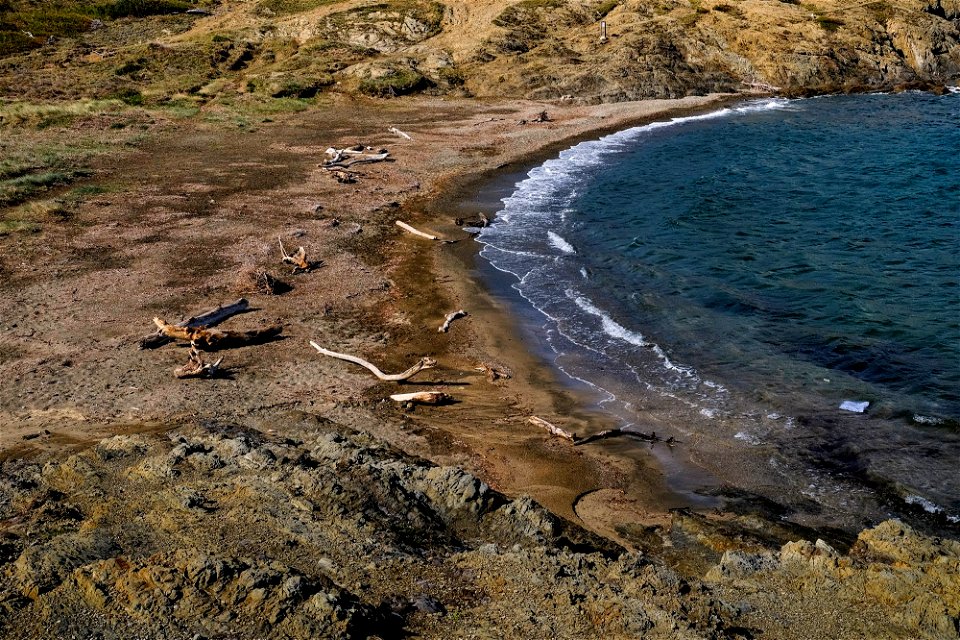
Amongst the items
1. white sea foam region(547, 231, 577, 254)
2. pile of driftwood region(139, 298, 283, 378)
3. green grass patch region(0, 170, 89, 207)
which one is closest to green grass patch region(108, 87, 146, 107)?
green grass patch region(0, 170, 89, 207)

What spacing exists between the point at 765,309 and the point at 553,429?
389 inches

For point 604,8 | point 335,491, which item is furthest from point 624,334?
point 604,8

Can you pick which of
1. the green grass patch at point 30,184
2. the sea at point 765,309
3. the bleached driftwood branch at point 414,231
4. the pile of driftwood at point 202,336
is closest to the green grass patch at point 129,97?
the green grass patch at point 30,184

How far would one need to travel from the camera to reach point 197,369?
16.4 meters

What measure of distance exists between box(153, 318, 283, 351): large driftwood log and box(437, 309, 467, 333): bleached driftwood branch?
467cm

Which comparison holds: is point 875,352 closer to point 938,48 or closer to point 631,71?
point 631,71

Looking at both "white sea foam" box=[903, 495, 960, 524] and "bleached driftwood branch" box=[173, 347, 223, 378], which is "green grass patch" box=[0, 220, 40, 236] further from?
"white sea foam" box=[903, 495, 960, 524]

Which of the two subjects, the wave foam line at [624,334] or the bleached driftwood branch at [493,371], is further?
the wave foam line at [624,334]

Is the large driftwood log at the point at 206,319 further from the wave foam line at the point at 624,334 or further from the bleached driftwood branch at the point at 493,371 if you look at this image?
the wave foam line at the point at 624,334

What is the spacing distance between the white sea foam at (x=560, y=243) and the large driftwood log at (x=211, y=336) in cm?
1332

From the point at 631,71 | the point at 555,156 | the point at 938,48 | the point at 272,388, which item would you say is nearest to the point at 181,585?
the point at 272,388

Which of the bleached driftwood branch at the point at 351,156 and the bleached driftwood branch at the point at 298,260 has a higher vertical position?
the bleached driftwood branch at the point at 351,156

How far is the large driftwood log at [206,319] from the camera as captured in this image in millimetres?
18172

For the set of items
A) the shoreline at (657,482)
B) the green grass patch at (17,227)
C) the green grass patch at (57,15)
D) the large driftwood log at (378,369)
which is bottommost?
the shoreline at (657,482)
